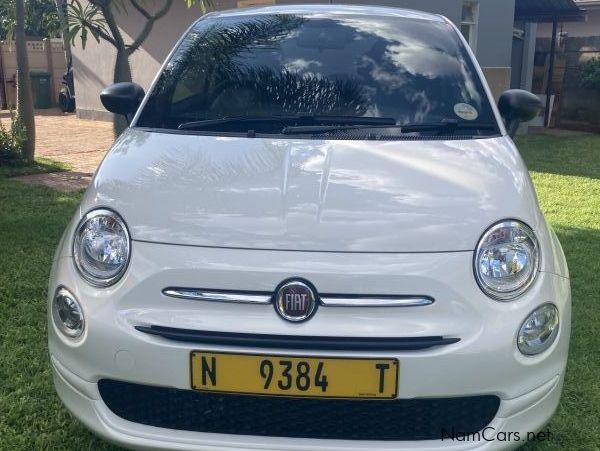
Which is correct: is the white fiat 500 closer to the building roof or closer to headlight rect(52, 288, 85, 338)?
headlight rect(52, 288, 85, 338)

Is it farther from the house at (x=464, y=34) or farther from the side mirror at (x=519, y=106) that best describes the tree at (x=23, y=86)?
the side mirror at (x=519, y=106)

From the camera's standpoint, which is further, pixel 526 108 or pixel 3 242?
pixel 3 242

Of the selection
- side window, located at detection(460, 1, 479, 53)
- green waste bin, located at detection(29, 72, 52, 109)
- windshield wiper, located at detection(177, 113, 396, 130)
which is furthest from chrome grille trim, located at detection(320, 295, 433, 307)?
green waste bin, located at detection(29, 72, 52, 109)

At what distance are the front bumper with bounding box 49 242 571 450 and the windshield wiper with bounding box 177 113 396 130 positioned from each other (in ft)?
3.01

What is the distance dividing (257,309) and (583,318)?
8.16 ft

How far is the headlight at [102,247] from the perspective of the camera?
6.82 feet

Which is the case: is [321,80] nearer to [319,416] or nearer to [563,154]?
[319,416]

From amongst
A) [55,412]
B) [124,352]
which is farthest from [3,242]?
[124,352]

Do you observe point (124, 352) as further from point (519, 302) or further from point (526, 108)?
point (526, 108)

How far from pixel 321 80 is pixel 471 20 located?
10.2 metres

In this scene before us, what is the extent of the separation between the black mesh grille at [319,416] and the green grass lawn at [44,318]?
1.94 feet

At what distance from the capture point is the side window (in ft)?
39.9

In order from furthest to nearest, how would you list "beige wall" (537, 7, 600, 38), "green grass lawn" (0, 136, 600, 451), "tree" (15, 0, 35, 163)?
"beige wall" (537, 7, 600, 38) → "tree" (15, 0, 35, 163) → "green grass lawn" (0, 136, 600, 451)

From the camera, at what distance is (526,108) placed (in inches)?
128
